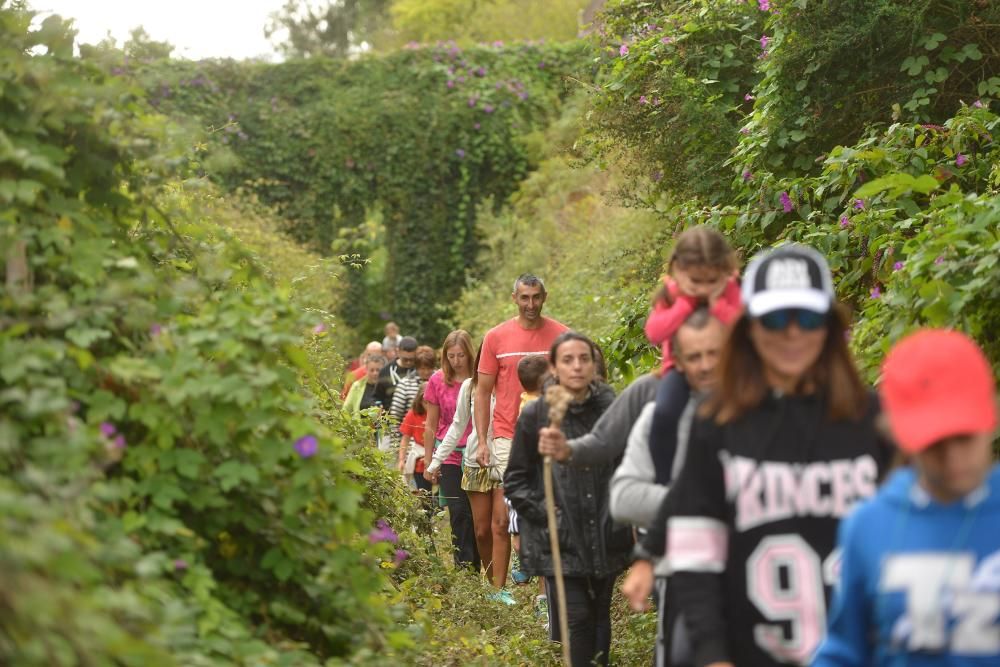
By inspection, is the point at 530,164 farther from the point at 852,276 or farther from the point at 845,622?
the point at 845,622

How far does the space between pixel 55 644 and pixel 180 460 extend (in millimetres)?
1407

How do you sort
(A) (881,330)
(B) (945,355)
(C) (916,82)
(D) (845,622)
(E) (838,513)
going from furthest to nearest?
(C) (916,82) < (A) (881,330) < (E) (838,513) < (D) (845,622) < (B) (945,355)

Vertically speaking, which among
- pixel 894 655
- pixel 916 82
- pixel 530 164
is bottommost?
pixel 894 655

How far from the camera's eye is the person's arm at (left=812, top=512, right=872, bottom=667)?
3.12 metres

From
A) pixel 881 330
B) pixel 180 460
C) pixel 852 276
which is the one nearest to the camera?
pixel 180 460

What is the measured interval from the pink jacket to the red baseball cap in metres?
1.73

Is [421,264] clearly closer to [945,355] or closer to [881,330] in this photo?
[881,330]

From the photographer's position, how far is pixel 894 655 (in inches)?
122

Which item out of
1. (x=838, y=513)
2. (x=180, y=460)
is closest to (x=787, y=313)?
(x=838, y=513)

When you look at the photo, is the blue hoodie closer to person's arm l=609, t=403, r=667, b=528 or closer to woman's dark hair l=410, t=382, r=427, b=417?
person's arm l=609, t=403, r=667, b=528

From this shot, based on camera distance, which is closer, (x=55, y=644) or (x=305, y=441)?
(x=55, y=644)

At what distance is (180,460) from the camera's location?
4461mm

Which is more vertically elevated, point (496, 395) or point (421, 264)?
point (421, 264)

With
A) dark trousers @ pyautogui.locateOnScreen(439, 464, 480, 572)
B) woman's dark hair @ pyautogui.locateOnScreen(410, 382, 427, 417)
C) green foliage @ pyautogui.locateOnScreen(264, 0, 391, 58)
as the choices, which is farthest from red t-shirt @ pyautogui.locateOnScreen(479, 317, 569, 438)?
green foliage @ pyautogui.locateOnScreen(264, 0, 391, 58)
